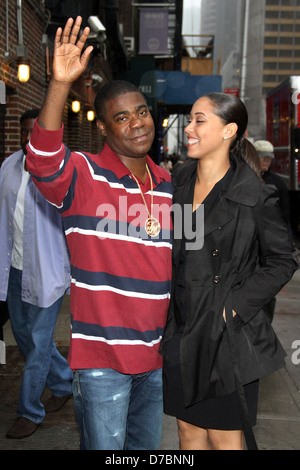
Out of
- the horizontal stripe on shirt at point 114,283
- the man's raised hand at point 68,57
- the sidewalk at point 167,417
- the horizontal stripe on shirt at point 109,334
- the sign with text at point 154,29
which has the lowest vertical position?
the sidewalk at point 167,417

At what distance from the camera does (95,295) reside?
2.12 m

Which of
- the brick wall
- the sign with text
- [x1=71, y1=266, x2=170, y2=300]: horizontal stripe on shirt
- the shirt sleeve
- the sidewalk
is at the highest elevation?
the sign with text

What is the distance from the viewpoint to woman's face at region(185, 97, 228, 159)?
2.39m

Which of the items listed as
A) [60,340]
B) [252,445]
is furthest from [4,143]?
[252,445]

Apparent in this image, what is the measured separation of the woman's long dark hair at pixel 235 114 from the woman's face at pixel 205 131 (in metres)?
0.03

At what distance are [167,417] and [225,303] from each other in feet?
6.47

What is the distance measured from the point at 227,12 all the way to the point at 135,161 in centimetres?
20829

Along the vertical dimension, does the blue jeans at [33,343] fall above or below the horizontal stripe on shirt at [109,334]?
below

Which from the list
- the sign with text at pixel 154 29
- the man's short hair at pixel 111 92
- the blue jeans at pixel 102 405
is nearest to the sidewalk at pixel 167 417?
the blue jeans at pixel 102 405

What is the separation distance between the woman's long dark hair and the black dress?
26cm

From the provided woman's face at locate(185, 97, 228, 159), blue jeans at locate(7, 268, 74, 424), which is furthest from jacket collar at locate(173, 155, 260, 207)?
blue jeans at locate(7, 268, 74, 424)

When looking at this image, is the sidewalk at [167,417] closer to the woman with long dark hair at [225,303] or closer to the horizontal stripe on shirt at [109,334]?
the woman with long dark hair at [225,303]

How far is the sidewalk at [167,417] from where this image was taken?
11.0 ft

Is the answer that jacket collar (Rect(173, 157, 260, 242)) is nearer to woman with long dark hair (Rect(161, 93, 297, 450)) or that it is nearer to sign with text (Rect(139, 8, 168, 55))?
woman with long dark hair (Rect(161, 93, 297, 450))
